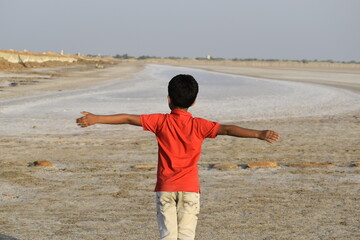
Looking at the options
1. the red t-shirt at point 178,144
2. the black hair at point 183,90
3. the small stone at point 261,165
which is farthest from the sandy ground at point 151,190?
the black hair at point 183,90

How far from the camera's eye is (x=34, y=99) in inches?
854

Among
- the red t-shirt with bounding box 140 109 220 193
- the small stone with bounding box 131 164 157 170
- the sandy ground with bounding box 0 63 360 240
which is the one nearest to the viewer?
the red t-shirt with bounding box 140 109 220 193

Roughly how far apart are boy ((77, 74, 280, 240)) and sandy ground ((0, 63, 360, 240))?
1.53m

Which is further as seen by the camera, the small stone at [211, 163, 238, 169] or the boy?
the small stone at [211, 163, 238, 169]

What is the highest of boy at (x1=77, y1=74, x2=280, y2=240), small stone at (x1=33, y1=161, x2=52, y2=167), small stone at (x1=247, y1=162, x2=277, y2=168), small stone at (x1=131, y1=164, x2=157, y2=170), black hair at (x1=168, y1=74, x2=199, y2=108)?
black hair at (x1=168, y1=74, x2=199, y2=108)

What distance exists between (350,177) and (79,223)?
13.0 feet

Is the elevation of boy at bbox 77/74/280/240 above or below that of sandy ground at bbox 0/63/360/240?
above

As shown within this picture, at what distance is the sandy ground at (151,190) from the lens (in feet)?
18.6

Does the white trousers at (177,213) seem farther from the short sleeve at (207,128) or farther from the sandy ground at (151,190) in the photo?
the sandy ground at (151,190)

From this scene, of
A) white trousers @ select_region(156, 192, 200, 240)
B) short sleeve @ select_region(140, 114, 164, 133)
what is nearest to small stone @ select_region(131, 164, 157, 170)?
white trousers @ select_region(156, 192, 200, 240)

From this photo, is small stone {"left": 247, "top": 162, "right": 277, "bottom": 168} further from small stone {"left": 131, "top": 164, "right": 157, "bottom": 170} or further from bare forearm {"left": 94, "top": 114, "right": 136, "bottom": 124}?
bare forearm {"left": 94, "top": 114, "right": 136, "bottom": 124}

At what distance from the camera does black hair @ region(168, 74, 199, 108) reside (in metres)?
3.81

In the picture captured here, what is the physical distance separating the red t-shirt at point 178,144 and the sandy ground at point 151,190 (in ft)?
5.40

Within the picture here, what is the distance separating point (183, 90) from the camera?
12.6 feet
